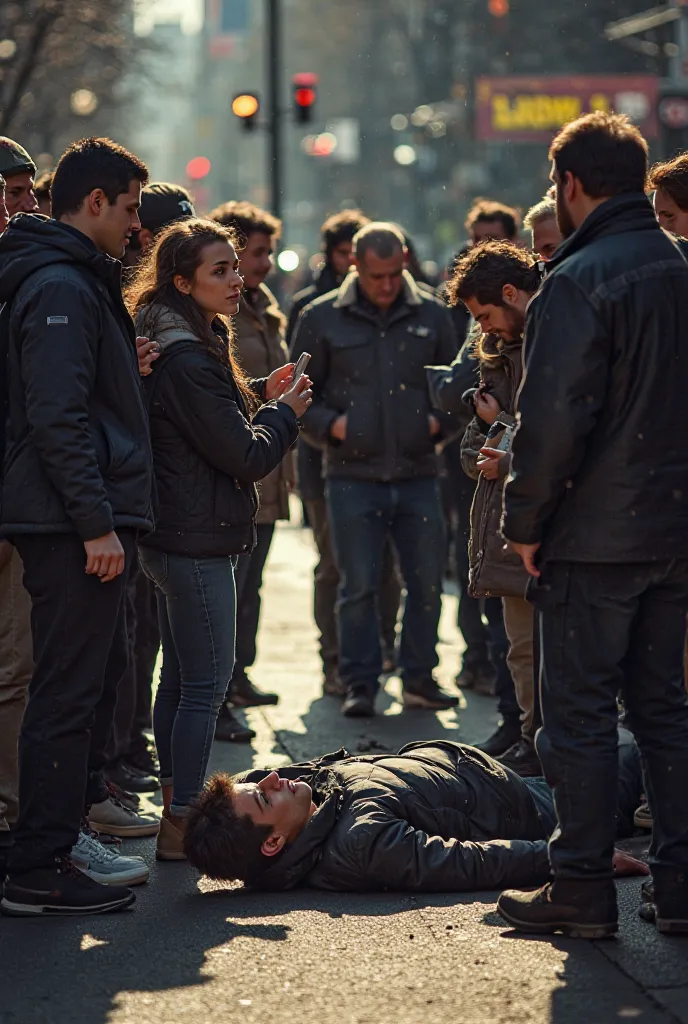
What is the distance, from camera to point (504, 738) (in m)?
8.12

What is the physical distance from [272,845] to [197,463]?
4.37 feet

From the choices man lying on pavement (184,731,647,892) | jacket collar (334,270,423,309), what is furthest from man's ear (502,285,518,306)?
jacket collar (334,270,423,309)

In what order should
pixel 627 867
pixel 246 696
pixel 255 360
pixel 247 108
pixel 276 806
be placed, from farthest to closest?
pixel 247 108
pixel 246 696
pixel 255 360
pixel 627 867
pixel 276 806

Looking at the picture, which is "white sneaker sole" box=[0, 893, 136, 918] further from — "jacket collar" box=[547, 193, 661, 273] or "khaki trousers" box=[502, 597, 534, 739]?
"jacket collar" box=[547, 193, 661, 273]

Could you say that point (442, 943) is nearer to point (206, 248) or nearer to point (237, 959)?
point (237, 959)

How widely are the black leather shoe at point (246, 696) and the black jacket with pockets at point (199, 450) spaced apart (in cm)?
326

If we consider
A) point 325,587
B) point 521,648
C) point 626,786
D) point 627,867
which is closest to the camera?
point 627,867

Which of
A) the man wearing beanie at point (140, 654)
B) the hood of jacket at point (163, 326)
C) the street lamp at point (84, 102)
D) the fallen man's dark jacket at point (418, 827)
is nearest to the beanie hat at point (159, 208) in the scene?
the man wearing beanie at point (140, 654)

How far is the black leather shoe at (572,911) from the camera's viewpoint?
5184 millimetres

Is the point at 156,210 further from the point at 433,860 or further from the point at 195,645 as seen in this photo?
the point at 433,860

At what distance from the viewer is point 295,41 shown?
92688 millimetres

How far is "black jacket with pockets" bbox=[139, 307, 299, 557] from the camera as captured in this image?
624 centimetres

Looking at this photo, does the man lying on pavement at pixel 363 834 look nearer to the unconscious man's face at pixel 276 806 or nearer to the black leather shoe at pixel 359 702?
the unconscious man's face at pixel 276 806

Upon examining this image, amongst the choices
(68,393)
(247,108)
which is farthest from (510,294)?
(247,108)
